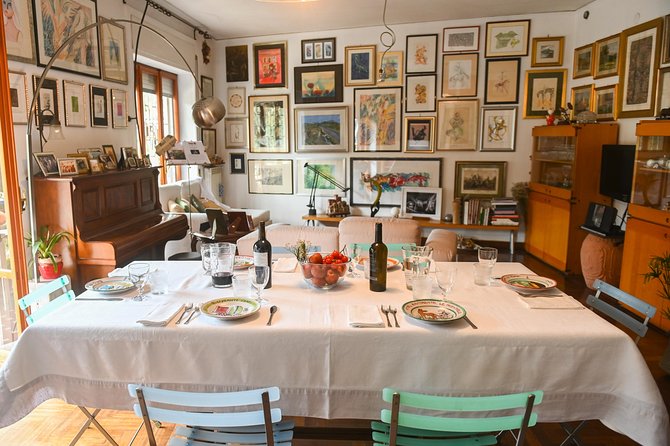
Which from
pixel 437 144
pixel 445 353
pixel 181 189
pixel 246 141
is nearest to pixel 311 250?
pixel 445 353

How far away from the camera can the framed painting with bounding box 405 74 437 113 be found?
6.55 m

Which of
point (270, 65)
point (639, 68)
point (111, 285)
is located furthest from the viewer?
point (270, 65)

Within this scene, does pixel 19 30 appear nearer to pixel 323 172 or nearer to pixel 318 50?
pixel 318 50

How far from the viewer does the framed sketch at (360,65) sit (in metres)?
6.66

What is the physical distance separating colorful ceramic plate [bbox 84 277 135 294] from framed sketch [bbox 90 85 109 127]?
101 inches

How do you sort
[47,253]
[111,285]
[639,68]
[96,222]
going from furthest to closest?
[639,68], [96,222], [47,253], [111,285]

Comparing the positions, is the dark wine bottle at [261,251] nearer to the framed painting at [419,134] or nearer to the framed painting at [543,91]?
the framed painting at [419,134]

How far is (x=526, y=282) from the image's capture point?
2303 mm

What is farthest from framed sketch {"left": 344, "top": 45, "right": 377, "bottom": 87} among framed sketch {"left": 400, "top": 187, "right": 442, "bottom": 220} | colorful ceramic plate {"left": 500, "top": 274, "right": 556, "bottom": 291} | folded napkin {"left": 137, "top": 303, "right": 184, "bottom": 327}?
folded napkin {"left": 137, "top": 303, "right": 184, "bottom": 327}

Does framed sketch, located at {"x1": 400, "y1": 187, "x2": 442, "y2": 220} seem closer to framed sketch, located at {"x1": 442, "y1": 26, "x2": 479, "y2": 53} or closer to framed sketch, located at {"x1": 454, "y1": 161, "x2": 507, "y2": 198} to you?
framed sketch, located at {"x1": 454, "y1": 161, "x2": 507, "y2": 198}

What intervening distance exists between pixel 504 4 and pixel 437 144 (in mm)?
1910

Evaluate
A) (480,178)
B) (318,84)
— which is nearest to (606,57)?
(480,178)

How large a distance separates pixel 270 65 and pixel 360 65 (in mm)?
1362

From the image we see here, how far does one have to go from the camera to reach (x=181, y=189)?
592 cm
